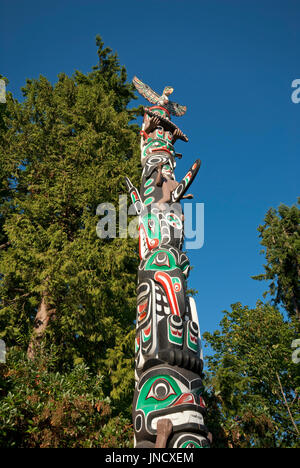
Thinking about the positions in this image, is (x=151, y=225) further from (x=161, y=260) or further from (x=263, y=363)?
(x=263, y=363)

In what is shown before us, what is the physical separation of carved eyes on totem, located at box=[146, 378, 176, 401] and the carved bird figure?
30.9 feet

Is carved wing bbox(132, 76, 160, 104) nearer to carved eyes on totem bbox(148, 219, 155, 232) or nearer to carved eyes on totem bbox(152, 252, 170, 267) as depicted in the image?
carved eyes on totem bbox(148, 219, 155, 232)

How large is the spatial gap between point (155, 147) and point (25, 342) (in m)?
5.84

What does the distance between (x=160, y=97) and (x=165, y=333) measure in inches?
367

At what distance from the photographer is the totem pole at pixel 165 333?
176 inches

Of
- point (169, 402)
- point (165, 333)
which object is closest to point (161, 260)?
point (165, 333)

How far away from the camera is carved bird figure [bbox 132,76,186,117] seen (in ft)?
39.9

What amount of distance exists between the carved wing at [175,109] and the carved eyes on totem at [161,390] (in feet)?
32.2

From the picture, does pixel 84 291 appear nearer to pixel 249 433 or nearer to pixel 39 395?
pixel 39 395

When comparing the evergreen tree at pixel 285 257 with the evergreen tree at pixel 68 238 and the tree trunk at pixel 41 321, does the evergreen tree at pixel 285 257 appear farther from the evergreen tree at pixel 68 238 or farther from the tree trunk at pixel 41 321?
the tree trunk at pixel 41 321

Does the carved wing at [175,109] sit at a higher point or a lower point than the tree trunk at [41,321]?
higher

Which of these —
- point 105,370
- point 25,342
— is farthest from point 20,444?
point 25,342

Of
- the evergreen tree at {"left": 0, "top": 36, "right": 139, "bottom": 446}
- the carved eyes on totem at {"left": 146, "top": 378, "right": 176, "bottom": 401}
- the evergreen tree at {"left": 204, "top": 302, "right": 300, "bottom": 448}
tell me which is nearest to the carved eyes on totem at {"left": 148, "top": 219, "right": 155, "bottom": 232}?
the evergreen tree at {"left": 0, "top": 36, "right": 139, "bottom": 446}

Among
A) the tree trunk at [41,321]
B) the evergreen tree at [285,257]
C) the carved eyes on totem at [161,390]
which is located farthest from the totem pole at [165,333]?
the evergreen tree at [285,257]
